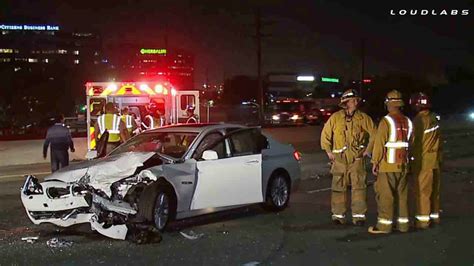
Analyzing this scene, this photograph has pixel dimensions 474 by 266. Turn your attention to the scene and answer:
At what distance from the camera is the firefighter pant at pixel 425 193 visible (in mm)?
8508

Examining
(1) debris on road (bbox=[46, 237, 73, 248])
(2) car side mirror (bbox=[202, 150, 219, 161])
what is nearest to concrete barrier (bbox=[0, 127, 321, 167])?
(1) debris on road (bbox=[46, 237, 73, 248])

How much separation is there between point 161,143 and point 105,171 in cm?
165

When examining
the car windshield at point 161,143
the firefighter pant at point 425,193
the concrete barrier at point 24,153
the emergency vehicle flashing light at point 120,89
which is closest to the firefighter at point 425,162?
the firefighter pant at point 425,193

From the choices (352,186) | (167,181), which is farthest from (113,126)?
(352,186)

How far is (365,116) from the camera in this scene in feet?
28.5

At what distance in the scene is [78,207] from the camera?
7.82 metres

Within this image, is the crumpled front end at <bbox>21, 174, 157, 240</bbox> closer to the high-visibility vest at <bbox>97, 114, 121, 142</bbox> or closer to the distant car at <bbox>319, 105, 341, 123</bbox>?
the high-visibility vest at <bbox>97, 114, 121, 142</bbox>

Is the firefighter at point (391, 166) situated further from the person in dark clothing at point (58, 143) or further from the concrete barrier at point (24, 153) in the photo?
the concrete barrier at point (24, 153)

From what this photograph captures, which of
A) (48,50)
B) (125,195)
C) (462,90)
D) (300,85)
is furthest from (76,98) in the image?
(48,50)

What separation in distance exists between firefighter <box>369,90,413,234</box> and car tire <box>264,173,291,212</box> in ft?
6.55

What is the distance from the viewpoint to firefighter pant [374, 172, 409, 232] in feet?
26.8

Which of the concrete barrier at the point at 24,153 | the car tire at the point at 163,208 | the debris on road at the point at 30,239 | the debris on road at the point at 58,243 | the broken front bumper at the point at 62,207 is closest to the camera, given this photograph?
the debris on road at the point at 58,243

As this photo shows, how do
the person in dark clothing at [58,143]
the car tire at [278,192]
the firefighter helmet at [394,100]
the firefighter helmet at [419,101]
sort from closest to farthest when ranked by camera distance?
the firefighter helmet at [394,100], the firefighter helmet at [419,101], the car tire at [278,192], the person in dark clothing at [58,143]

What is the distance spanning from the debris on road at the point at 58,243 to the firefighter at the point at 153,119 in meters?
9.26
